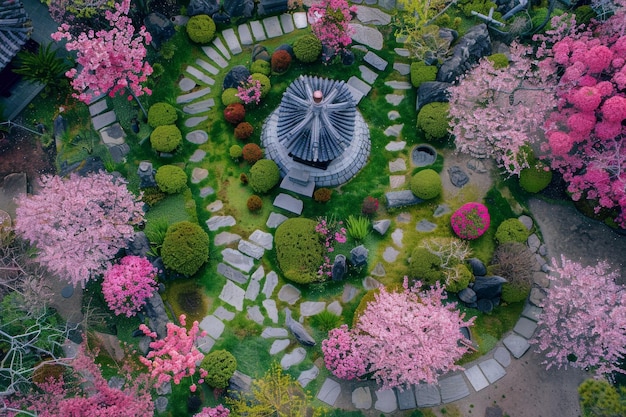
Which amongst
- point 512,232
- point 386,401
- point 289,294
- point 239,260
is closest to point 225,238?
point 239,260

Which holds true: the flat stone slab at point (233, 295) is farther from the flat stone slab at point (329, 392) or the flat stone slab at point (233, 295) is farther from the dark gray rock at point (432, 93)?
the dark gray rock at point (432, 93)

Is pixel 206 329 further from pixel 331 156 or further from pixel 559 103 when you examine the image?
pixel 559 103

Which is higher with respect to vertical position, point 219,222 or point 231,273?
point 219,222

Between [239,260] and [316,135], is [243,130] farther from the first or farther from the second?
[239,260]

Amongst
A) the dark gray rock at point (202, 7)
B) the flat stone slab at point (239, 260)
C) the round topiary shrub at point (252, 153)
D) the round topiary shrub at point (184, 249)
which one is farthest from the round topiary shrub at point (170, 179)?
the dark gray rock at point (202, 7)

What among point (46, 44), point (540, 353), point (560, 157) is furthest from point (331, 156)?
point (46, 44)

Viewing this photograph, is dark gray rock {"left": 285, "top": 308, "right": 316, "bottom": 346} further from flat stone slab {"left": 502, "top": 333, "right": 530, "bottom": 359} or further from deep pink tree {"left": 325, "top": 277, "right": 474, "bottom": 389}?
flat stone slab {"left": 502, "top": 333, "right": 530, "bottom": 359}
